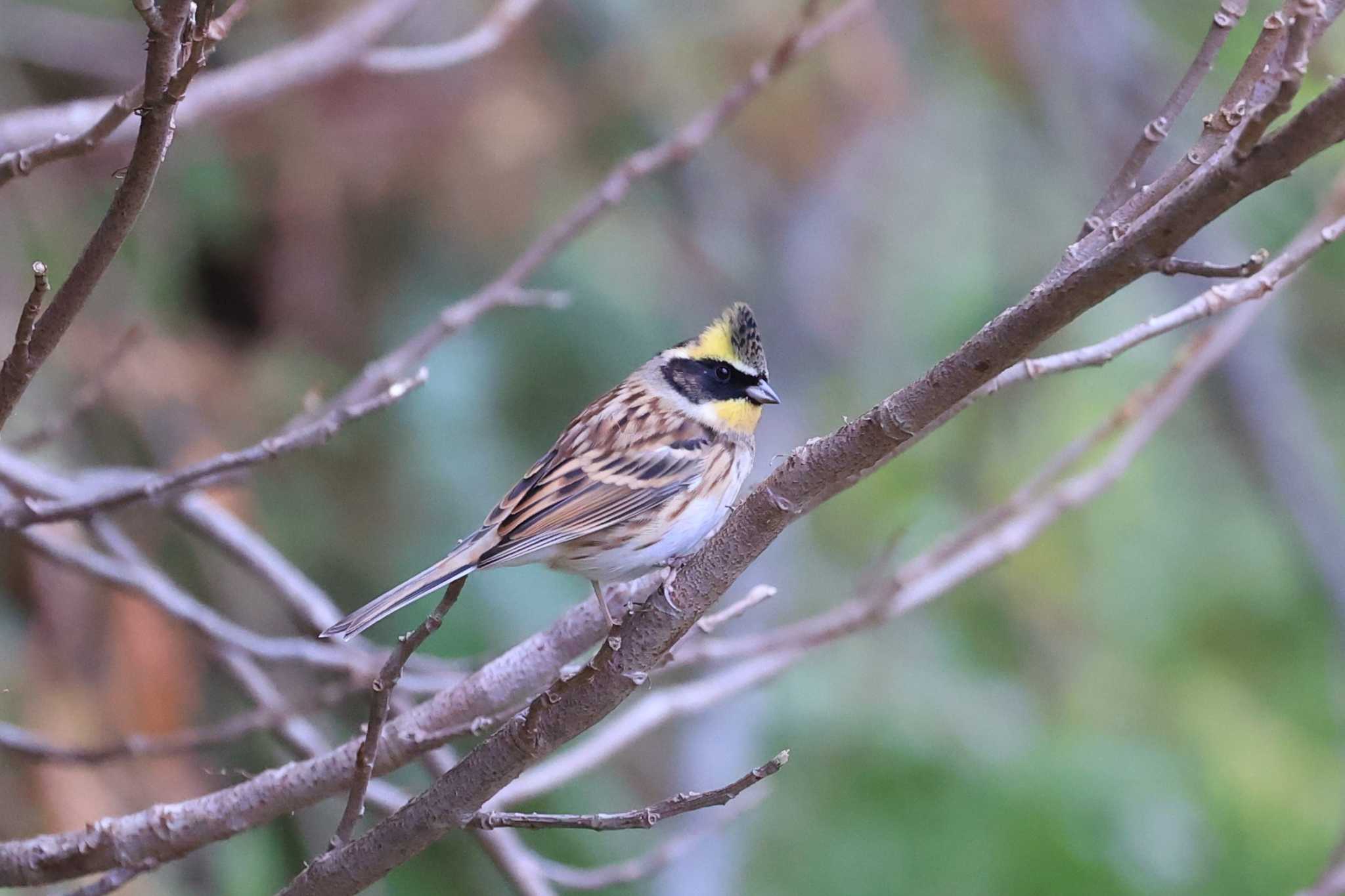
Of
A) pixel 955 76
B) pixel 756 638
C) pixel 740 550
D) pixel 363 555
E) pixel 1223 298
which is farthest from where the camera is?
pixel 955 76

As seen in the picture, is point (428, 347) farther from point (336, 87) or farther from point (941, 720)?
point (941, 720)

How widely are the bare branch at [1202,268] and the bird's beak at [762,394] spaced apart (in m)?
1.88

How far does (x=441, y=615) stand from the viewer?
1.82m

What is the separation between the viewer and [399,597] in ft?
8.55

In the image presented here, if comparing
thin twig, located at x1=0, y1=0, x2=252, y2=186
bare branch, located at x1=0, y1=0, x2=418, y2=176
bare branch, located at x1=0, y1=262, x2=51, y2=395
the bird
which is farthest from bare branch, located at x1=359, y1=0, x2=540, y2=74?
bare branch, located at x1=0, y1=262, x2=51, y2=395

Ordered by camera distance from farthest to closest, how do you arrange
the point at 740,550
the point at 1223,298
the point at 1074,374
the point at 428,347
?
1. the point at 1074,374
2. the point at 428,347
3. the point at 1223,298
4. the point at 740,550

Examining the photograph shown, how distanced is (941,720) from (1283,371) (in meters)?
1.85

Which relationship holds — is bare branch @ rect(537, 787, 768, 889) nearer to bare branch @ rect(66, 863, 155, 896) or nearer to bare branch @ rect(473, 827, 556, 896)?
bare branch @ rect(473, 827, 556, 896)

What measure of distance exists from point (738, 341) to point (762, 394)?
0.15m

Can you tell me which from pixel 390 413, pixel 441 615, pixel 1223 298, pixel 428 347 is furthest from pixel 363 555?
pixel 1223 298

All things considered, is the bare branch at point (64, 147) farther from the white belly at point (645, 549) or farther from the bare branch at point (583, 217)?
the white belly at point (645, 549)

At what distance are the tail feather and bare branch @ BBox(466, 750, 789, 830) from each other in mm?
458

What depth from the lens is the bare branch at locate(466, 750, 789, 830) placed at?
5.42 ft

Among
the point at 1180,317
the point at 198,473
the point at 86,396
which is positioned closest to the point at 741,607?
the point at 1180,317
